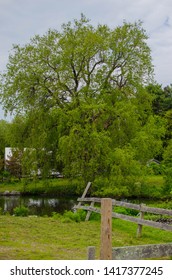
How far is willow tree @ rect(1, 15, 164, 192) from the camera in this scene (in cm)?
3241

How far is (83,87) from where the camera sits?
3459 centimetres

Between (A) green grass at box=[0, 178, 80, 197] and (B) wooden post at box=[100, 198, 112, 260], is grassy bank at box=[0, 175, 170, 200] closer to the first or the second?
(A) green grass at box=[0, 178, 80, 197]

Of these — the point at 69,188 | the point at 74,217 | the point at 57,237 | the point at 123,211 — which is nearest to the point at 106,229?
the point at 57,237

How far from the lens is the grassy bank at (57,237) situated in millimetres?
9727

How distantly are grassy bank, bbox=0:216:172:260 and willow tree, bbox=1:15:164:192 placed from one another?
617 inches

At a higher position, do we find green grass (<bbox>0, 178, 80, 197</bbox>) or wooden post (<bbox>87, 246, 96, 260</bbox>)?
wooden post (<bbox>87, 246, 96, 260</bbox>)

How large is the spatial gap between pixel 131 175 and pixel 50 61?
10865 millimetres

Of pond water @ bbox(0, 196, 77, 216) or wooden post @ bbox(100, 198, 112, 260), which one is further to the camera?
pond water @ bbox(0, 196, 77, 216)

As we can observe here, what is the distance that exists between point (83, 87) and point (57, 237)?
2317cm

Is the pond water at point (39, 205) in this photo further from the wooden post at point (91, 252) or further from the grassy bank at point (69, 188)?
the wooden post at point (91, 252)

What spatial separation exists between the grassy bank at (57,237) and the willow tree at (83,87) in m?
15.7

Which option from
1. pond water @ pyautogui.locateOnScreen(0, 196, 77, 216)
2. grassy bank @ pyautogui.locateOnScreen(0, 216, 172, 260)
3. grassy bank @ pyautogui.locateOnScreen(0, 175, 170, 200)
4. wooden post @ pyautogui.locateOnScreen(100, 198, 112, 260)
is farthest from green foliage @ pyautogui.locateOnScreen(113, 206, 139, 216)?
wooden post @ pyautogui.locateOnScreen(100, 198, 112, 260)
